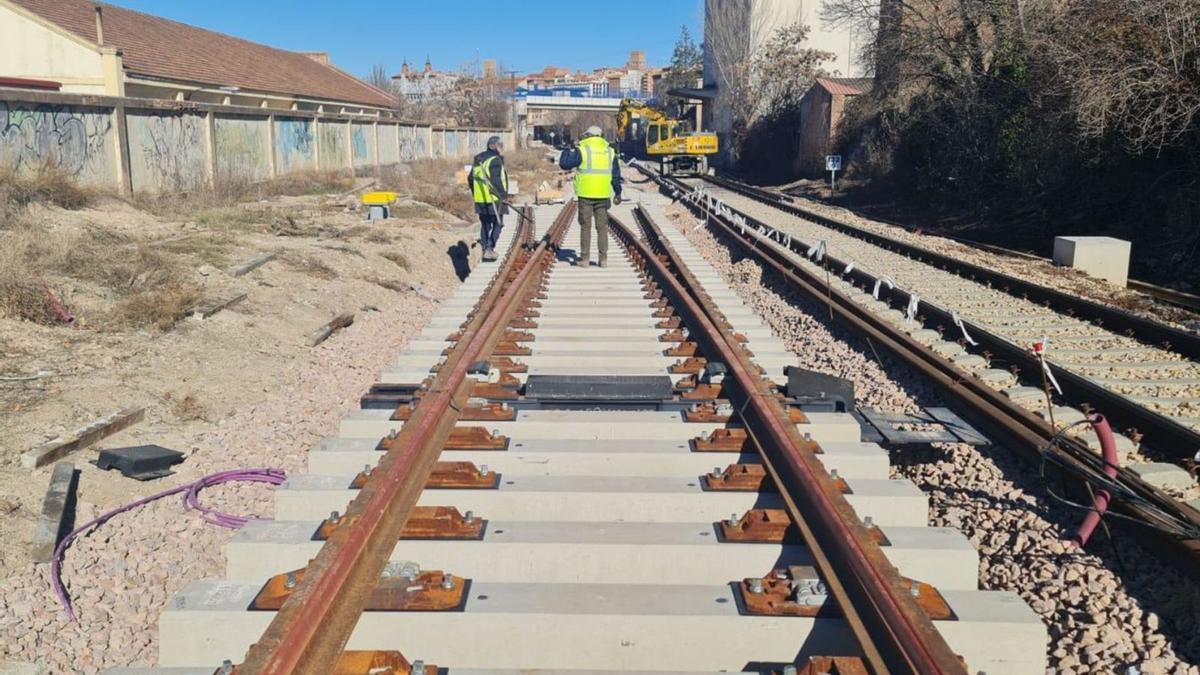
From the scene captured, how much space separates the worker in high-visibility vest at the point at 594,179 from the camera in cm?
1133

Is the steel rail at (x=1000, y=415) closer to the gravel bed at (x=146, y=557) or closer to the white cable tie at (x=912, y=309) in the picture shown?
the white cable tie at (x=912, y=309)

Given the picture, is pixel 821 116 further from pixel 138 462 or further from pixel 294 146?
pixel 138 462

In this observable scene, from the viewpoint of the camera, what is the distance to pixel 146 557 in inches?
179

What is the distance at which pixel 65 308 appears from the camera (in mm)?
8328

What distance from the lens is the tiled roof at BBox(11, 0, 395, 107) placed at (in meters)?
32.9

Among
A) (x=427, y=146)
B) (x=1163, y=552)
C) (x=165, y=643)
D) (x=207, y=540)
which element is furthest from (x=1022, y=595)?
(x=427, y=146)

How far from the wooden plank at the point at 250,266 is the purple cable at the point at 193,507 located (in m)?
5.81

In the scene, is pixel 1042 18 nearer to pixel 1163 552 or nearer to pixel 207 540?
pixel 1163 552

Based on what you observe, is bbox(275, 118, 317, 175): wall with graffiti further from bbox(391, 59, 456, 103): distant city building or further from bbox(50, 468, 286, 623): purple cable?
bbox(391, 59, 456, 103): distant city building

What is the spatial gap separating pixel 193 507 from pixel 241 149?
782 inches

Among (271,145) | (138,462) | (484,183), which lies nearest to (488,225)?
(484,183)

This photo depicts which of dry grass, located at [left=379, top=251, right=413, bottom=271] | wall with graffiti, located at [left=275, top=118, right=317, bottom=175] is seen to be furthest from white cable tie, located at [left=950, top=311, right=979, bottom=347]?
wall with graffiti, located at [left=275, top=118, right=317, bottom=175]

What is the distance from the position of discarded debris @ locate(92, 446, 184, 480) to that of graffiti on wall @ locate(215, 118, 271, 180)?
671 inches

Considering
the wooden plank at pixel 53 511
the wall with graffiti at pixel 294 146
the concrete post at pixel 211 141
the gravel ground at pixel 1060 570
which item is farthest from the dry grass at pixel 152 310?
the wall with graffiti at pixel 294 146
